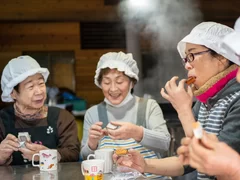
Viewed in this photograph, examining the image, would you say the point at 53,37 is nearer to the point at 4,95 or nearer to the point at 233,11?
the point at 233,11

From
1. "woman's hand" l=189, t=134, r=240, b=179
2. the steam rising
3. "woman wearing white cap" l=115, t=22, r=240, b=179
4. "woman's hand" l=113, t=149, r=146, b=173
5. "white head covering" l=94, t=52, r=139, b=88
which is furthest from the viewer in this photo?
the steam rising

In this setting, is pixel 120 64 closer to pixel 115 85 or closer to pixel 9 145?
pixel 115 85

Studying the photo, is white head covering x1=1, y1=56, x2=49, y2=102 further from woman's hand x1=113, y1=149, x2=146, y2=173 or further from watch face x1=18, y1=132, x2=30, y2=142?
woman's hand x1=113, y1=149, x2=146, y2=173

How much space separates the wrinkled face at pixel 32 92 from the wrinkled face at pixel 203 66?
945mm

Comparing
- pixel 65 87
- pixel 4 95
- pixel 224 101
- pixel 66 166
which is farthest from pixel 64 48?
pixel 224 101

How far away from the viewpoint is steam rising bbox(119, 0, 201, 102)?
4719mm

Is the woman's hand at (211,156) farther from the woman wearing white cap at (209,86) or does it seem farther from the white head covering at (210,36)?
the white head covering at (210,36)

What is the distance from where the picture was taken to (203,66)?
1.49 metres

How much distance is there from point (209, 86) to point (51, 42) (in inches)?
167

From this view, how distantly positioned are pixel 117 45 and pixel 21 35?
1.36 metres

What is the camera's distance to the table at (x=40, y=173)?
166 centimetres

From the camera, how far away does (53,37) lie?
5402 mm

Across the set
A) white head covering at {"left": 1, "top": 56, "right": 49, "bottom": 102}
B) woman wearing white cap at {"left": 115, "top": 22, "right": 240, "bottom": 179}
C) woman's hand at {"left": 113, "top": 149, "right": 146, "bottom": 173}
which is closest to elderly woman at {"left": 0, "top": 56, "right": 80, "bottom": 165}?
white head covering at {"left": 1, "top": 56, "right": 49, "bottom": 102}

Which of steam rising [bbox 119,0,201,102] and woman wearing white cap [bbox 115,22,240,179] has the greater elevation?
steam rising [bbox 119,0,201,102]
